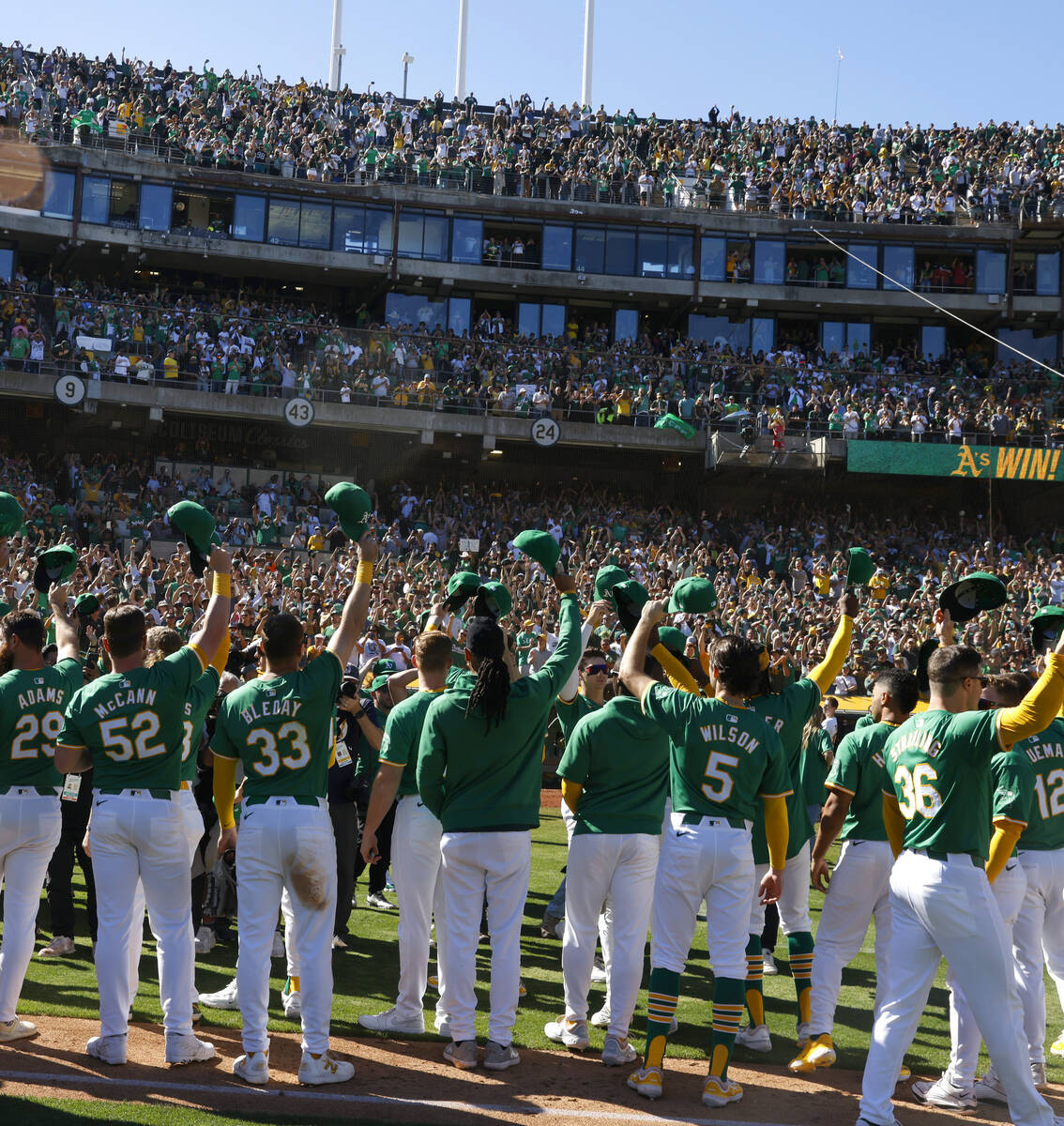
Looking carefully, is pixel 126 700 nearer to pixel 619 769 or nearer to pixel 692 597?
pixel 619 769

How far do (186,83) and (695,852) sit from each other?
36.8 metres

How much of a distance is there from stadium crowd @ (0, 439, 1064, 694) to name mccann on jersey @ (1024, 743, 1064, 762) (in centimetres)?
955

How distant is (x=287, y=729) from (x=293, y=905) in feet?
2.50

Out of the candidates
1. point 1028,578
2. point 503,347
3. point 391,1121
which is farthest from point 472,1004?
point 503,347

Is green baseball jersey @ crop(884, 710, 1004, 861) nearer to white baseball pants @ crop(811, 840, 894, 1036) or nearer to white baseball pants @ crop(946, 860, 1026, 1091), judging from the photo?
white baseball pants @ crop(946, 860, 1026, 1091)

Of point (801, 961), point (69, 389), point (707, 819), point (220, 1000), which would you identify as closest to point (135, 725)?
point (220, 1000)

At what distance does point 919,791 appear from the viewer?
15.9ft

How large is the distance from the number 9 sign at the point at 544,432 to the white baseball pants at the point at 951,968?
27.6 meters

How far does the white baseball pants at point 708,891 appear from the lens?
17.9ft

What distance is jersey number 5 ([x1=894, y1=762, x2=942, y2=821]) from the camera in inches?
188

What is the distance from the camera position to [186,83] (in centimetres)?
3688

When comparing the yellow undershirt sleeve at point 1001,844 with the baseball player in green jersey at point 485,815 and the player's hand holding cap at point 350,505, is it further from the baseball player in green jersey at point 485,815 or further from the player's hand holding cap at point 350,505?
the player's hand holding cap at point 350,505

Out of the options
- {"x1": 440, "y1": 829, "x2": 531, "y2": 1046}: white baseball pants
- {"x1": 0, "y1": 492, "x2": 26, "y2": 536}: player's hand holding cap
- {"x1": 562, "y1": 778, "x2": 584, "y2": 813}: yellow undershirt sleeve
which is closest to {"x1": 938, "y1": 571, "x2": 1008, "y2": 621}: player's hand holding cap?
{"x1": 562, "y1": 778, "x2": 584, "y2": 813}: yellow undershirt sleeve

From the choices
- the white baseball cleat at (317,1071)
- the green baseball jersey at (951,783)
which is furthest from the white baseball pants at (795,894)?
the white baseball cleat at (317,1071)
